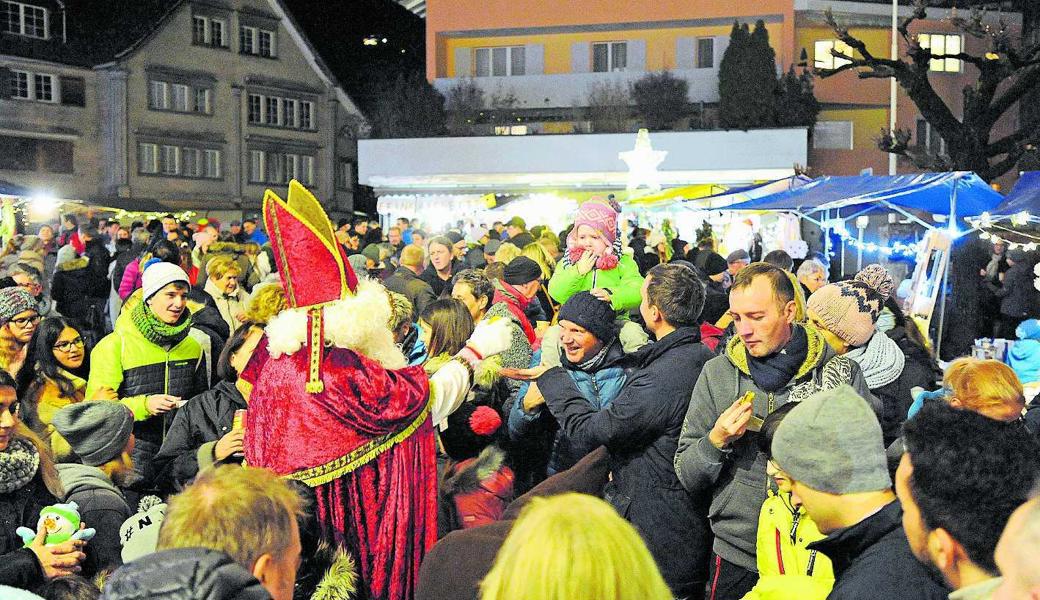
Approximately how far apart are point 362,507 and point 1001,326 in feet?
48.0

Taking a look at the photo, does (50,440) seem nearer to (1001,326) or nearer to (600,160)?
(1001,326)

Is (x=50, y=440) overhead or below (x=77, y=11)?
below

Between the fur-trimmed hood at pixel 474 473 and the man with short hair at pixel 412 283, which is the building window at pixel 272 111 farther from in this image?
the fur-trimmed hood at pixel 474 473

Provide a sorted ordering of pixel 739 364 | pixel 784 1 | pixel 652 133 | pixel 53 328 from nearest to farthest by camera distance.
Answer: pixel 739 364, pixel 53 328, pixel 652 133, pixel 784 1

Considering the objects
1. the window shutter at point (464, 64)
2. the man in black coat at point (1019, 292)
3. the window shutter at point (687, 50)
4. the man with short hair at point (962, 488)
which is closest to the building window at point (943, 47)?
the window shutter at point (687, 50)

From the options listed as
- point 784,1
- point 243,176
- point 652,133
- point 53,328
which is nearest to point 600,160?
point 652,133

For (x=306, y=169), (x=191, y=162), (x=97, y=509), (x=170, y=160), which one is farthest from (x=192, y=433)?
(x=306, y=169)

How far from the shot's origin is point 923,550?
2.46m

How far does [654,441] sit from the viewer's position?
4.44m

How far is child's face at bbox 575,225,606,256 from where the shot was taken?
7000 millimetres

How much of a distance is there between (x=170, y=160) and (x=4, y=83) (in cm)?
593

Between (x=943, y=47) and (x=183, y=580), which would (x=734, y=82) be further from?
(x=183, y=580)

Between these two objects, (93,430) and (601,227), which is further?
(601,227)

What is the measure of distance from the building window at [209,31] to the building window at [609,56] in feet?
45.1
